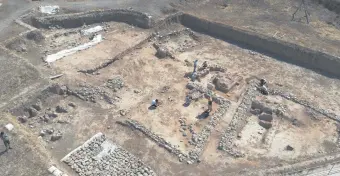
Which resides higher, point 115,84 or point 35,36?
point 35,36

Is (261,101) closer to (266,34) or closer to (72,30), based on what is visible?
(266,34)

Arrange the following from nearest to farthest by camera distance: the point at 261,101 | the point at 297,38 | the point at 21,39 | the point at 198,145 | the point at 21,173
Answer: the point at 21,173
the point at 198,145
the point at 261,101
the point at 21,39
the point at 297,38

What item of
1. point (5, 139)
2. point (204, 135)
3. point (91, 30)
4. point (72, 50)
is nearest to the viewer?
point (5, 139)

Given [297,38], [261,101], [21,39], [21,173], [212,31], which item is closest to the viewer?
[21,173]

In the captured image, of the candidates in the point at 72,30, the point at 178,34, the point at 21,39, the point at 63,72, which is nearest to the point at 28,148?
the point at 63,72

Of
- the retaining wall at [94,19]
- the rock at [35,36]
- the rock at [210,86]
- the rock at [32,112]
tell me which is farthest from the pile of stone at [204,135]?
the rock at [35,36]

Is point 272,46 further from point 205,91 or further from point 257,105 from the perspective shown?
point 205,91

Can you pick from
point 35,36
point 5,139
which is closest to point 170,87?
point 5,139
